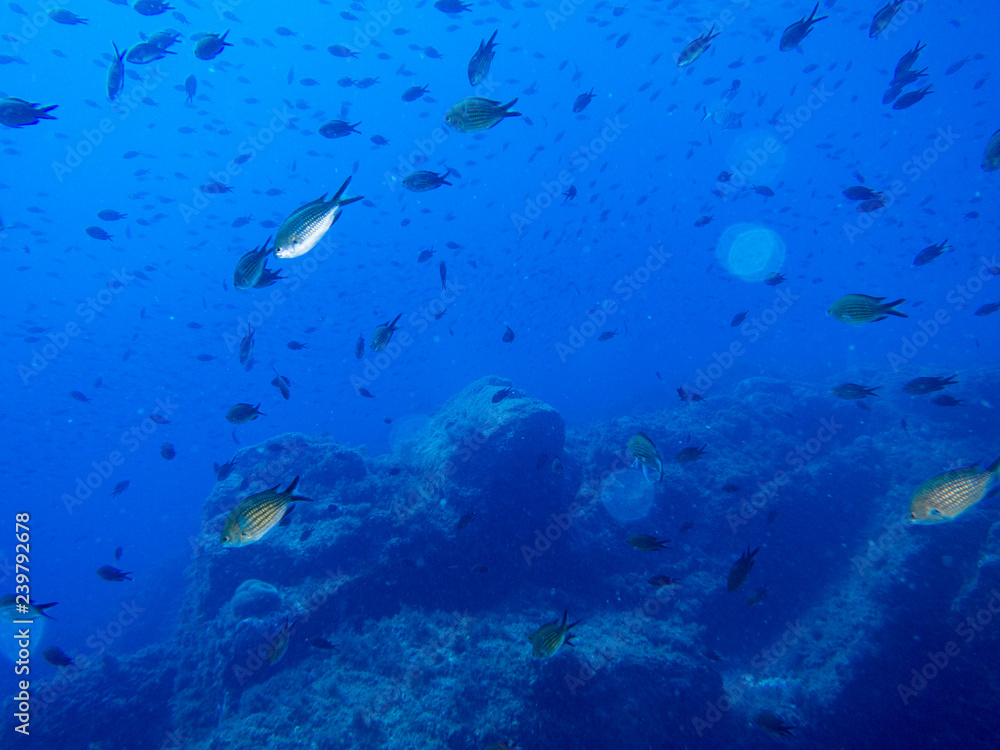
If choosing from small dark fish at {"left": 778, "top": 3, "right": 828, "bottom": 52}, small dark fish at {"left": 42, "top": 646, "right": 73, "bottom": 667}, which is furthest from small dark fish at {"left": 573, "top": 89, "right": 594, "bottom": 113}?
small dark fish at {"left": 42, "top": 646, "right": 73, "bottom": 667}

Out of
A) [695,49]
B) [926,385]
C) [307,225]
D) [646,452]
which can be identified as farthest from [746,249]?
[307,225]

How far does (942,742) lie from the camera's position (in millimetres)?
4926

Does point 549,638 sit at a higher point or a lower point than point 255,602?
lower

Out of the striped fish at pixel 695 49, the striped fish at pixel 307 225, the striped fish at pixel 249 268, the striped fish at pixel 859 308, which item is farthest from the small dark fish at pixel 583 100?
the striped fish at pixel 307 225

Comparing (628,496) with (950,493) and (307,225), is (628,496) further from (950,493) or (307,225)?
(307,225)

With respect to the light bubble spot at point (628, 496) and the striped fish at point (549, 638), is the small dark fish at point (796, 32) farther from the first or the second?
the striped fish at point (549, 638)

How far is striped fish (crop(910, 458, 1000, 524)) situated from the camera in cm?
342

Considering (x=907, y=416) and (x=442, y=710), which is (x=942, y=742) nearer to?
(x=442, y=710)

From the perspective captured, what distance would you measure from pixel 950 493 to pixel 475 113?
5494mm

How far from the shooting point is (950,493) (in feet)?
11.3

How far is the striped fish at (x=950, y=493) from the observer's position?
342 cm

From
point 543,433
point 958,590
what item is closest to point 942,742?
point 958,590

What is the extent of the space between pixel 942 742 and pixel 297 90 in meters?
65.9

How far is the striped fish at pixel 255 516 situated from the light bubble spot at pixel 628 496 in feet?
25.1
